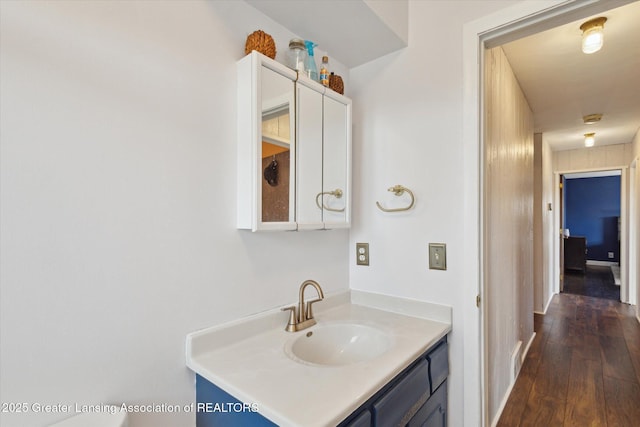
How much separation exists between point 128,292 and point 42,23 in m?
0.73

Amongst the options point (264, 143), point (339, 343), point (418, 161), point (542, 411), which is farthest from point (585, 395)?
point (264, 143)

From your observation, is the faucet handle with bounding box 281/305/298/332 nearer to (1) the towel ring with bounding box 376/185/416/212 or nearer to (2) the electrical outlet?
(2) the electrical outlet

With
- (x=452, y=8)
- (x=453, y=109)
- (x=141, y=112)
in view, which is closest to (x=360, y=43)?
(x=452, y=8)

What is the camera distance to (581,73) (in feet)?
7.52

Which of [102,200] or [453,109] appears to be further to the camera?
[453,109]

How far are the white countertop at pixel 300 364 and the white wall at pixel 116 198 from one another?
0.08 meters

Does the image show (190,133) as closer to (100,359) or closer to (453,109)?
(100,359)

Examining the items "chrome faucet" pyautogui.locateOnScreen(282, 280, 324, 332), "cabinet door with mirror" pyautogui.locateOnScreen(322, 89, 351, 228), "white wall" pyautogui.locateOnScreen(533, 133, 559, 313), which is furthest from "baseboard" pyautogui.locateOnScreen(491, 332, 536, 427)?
"cabinet door with mirror" pyautogui.locateOnScreen(322, 89, 351, 228)

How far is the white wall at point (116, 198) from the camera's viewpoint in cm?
76

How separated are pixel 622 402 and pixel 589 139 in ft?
11.1

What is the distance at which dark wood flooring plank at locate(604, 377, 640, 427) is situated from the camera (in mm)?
1917

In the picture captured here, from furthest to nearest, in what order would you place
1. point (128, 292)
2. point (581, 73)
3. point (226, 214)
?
1. point (581, 73)
2. point (226, 214)
3. point (128, 292)

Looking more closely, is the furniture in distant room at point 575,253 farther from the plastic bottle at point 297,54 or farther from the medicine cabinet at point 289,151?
the plastic bottle at point 297,54

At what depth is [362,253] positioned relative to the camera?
173 centimetres
